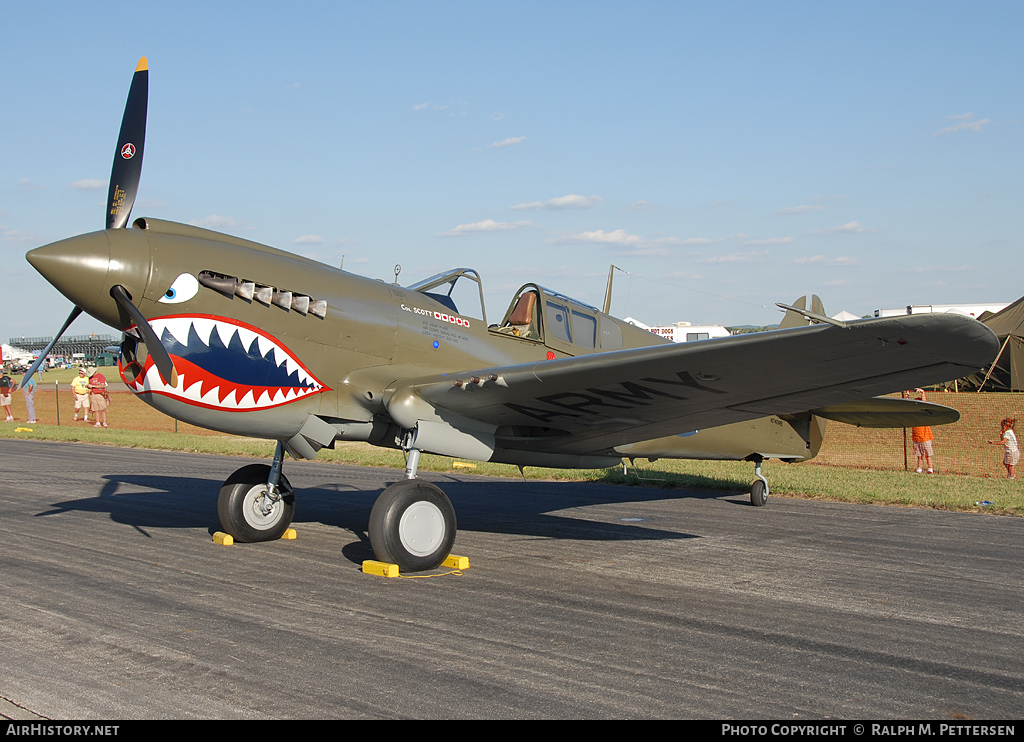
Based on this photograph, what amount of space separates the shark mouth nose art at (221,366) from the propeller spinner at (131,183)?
3.7 inches

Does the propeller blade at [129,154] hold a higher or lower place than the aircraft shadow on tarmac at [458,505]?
higher

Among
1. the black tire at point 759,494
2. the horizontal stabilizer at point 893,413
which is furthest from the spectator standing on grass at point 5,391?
the horizontal stabilizer at point 893,413

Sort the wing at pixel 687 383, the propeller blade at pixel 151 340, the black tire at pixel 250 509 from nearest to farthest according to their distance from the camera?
the wing at pixel 687 383 → the propeller blade at pixel 151 340 → the black tire at pixel 250 509

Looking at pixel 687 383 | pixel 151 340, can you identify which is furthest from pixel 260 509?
pixel 687 383

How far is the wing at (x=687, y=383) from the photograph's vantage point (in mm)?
4766

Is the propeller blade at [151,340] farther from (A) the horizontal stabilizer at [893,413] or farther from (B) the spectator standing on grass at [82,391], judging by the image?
(B) the spectator standing on grass at [82,391]

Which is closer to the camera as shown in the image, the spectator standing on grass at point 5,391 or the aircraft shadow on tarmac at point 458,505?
the aircraft shadow on tarmac at point 458,505

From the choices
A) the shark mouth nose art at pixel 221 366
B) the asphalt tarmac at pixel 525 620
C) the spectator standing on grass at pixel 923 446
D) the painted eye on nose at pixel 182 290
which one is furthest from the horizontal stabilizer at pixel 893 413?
the painted eye on nose at pixel 182 290

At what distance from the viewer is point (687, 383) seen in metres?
6.02

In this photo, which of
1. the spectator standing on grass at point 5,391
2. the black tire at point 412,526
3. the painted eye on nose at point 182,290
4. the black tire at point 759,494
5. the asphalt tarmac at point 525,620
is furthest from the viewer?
the spectator standing on grass at point 5,391

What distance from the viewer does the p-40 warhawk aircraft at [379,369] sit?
5613 mm

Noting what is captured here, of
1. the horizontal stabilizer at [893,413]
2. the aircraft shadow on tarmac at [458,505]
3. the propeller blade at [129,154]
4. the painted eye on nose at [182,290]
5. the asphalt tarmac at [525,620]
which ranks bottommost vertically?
the asphalt tarmac at [525,620]

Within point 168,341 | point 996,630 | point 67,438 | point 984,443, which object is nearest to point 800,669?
point 996,630
